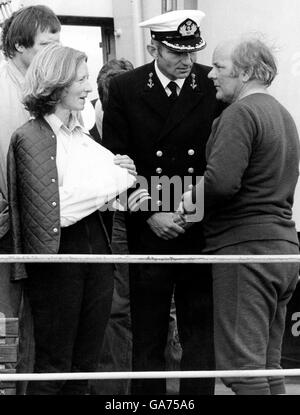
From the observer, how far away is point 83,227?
4781mm

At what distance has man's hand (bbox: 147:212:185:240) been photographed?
16.6ft

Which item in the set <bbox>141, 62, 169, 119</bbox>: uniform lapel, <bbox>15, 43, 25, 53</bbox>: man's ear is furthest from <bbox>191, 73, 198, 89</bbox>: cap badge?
<bbox>15, 43, 25, 53</bbox>: man's ear

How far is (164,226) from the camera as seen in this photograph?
5086 millimetres

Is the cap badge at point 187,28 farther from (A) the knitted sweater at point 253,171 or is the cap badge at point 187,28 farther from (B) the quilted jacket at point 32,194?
(B) the quilted jacket at point 32,194

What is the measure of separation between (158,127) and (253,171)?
65 centimetres

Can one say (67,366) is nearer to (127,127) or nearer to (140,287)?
(140,287)

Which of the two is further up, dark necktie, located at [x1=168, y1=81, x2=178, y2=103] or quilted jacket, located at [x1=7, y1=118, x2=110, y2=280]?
dark necktie, located at [x1=168, y1=81, x2=178, y2=103]

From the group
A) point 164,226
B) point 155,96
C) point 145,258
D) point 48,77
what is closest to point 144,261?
point 145,258

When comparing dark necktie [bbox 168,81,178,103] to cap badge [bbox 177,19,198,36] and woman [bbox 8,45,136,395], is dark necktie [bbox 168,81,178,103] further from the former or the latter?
woman [bbox 8,45,136,395]

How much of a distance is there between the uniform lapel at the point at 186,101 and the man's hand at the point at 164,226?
34 cm

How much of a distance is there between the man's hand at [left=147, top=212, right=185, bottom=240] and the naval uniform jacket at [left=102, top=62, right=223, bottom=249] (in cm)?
4

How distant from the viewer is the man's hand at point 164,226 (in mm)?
5074

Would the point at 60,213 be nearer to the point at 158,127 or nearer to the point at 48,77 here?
Result: the point at 48,77

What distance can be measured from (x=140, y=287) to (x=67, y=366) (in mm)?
597
